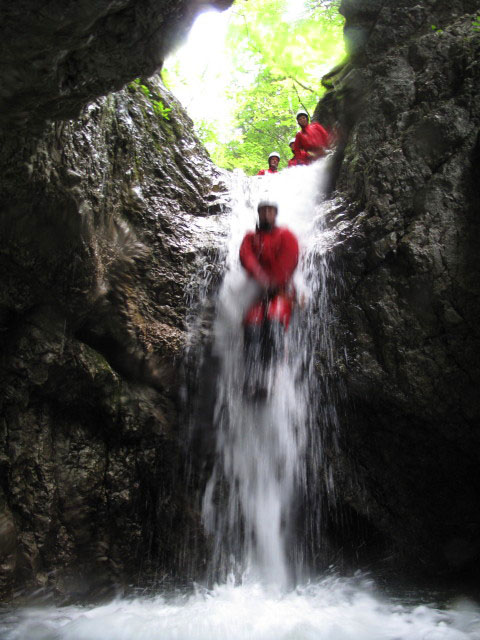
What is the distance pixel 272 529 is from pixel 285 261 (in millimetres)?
3241

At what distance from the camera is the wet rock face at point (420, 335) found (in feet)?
15.5

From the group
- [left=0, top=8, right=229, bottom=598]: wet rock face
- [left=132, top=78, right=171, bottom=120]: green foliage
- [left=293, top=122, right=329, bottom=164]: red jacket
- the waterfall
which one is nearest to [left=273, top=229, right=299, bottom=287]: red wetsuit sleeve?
the waterfall

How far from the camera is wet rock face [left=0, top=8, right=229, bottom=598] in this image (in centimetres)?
341

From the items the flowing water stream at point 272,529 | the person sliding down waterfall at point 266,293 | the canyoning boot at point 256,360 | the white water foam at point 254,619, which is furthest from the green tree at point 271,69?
the white water foam at point 254,619

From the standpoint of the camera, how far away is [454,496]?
4.84m

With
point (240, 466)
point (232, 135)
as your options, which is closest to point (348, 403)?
point (240, 466)

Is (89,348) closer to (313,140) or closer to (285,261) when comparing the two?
(285,261)

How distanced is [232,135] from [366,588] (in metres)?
14.6

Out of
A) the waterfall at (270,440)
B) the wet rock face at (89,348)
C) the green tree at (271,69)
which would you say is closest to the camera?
the wet rock face at (89,348)

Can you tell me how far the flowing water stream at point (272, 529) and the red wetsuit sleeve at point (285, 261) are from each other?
141 mm

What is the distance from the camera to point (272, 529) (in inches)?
199

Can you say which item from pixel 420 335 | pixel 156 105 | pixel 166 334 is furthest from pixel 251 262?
pixel 156 105

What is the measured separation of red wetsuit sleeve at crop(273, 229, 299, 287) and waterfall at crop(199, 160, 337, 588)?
0.13 meters

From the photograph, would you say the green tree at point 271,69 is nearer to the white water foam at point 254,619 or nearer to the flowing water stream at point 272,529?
the flowing water stream at point 272,529
